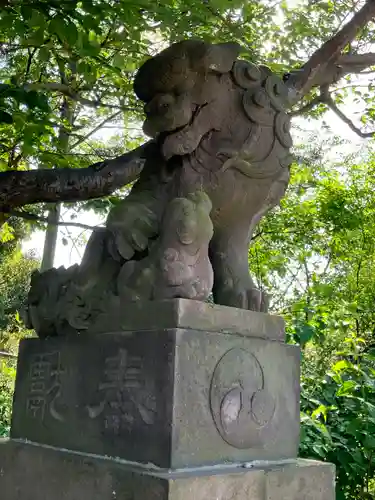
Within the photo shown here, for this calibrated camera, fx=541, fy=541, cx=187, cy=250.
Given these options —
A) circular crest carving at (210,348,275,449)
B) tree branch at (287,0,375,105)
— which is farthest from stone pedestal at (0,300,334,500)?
tree branch at (287,0,375,105)

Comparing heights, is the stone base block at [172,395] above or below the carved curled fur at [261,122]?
below

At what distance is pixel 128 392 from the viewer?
1739 millimetres

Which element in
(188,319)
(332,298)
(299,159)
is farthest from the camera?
(299,159)

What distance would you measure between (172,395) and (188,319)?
0.24 meters

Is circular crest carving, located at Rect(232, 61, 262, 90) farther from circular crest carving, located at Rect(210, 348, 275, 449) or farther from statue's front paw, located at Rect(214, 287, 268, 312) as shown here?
circular crest carving, located at Rect(210, 348, 275, 449)

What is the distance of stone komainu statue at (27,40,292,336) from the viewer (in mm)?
2010

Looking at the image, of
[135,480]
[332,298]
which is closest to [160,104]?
[135,480]

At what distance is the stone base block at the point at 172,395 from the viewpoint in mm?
1645

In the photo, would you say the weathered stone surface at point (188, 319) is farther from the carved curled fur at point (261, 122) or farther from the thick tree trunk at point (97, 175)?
the thick tree trunk at point (97, 175)

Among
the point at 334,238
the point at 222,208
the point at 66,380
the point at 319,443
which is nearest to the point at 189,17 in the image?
the point at 222,208

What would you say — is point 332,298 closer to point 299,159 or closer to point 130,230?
point 299,159

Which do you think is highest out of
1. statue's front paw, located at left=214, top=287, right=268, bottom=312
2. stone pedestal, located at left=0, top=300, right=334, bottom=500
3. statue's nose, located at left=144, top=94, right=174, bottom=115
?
statue's nose, located at left=144, top=94, right=174, bottom=115

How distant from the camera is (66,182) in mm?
2893

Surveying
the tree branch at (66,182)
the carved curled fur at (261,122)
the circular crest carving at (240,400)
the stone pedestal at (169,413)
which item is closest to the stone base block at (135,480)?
the stone pedestal at (169,413)
